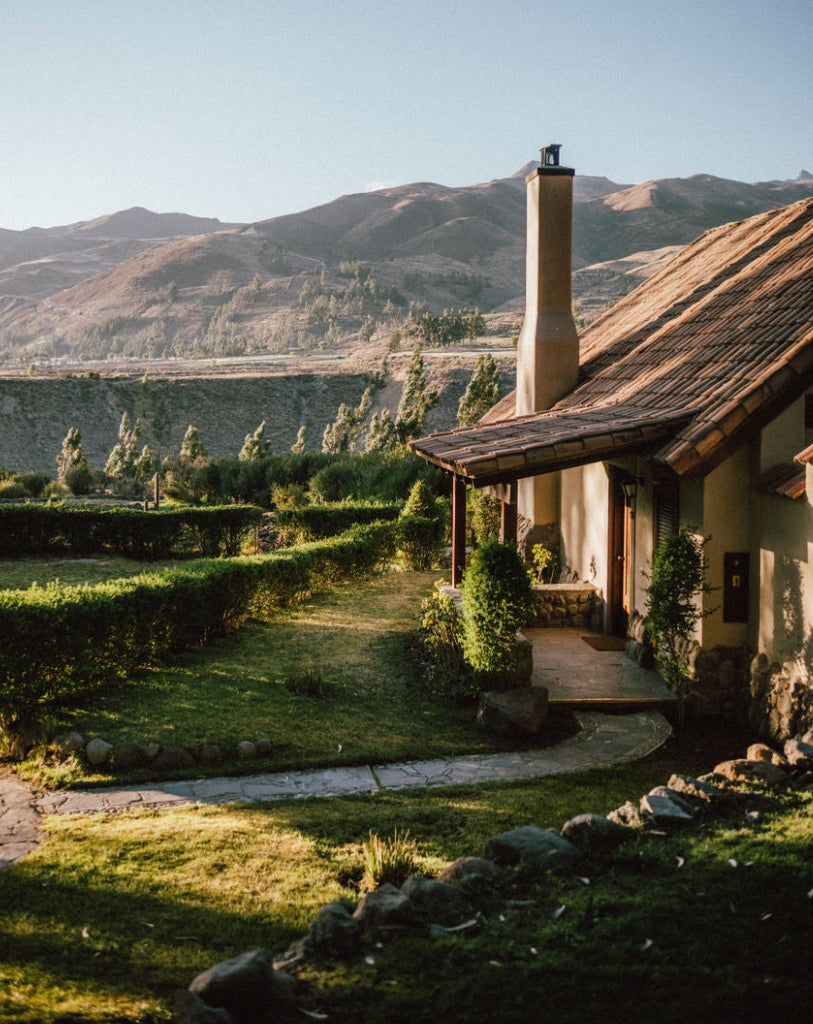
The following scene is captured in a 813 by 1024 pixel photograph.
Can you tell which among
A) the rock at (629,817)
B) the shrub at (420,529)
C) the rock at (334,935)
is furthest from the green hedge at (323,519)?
the rock at (334,935)

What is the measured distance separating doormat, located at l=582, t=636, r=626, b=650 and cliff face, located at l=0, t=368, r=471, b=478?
55.2 metres

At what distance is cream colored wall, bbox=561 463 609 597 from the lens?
1291 cm

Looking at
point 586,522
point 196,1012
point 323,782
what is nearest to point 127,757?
point 323,782

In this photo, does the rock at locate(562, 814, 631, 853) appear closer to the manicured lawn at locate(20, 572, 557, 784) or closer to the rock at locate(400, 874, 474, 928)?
the rock at locate(400, 874, 474, 928)

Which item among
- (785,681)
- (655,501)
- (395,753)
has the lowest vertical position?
(395,753)

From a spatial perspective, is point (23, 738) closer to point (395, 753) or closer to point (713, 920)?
point (395, 753)

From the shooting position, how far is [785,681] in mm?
8688

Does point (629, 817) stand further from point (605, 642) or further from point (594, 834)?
point (605, 642)

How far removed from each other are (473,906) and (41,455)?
70280mm

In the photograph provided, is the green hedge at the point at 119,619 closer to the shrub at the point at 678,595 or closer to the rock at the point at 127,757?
the rock at the point at 127,757

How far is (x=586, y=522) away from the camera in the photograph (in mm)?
13773

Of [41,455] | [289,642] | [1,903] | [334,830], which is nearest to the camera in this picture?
[1,903]

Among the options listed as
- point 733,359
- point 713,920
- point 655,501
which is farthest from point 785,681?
point 713,920

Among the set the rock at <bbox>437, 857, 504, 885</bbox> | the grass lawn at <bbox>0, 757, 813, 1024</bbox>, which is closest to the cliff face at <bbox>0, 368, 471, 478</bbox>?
the grass lawn at <bbox>0, 757, 813, 1024</bbox>
